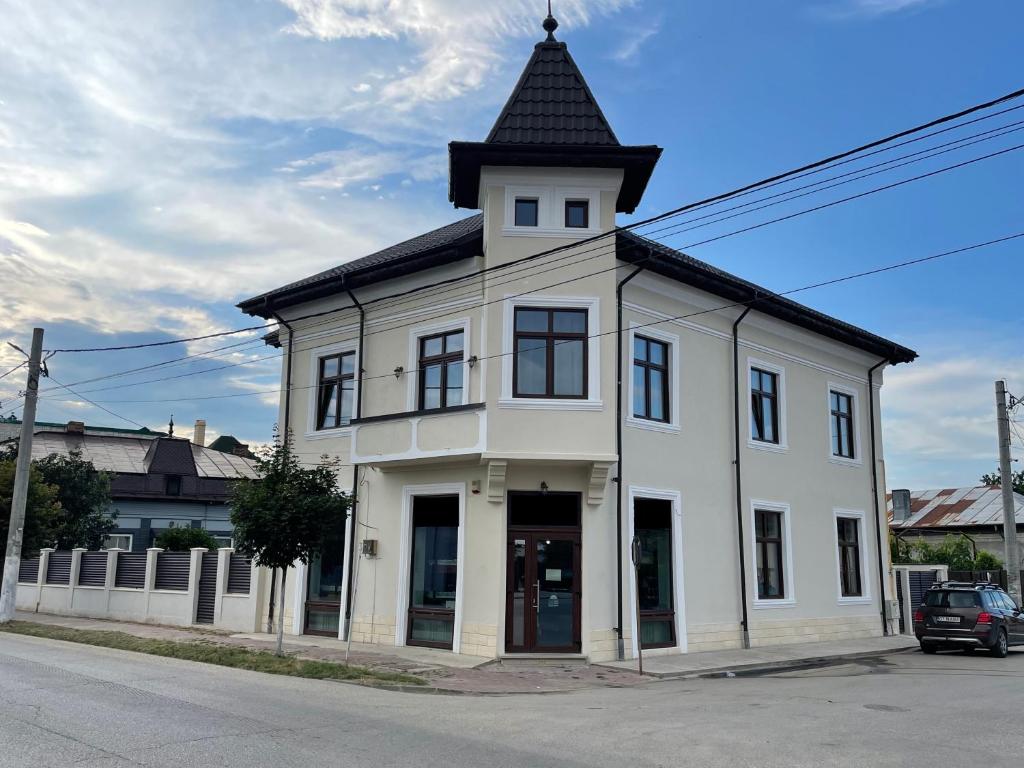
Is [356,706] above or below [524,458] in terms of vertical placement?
below

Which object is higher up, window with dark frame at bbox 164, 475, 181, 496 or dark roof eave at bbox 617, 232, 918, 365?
dark roof eave at bbox 617, 232, 918, 365

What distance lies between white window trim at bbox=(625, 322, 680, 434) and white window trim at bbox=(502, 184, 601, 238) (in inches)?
92.6

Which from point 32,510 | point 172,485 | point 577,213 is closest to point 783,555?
point 577,213

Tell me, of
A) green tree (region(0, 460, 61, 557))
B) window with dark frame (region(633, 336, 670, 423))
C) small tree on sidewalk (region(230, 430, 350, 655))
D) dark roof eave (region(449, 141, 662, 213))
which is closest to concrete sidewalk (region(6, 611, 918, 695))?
small tree on sidewalk (region(230, 430, 350, 655))

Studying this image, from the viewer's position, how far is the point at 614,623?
16406 mm

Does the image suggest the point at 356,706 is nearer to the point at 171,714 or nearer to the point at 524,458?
the point at 171,714

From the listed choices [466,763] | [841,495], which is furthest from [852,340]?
[466,763]

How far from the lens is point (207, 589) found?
21.3m

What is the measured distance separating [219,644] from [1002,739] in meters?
13.3

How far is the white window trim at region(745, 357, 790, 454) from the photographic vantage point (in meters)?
20.5

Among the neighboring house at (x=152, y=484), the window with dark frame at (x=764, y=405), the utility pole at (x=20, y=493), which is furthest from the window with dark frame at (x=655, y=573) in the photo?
the neighboring house at (x=152, y=484)

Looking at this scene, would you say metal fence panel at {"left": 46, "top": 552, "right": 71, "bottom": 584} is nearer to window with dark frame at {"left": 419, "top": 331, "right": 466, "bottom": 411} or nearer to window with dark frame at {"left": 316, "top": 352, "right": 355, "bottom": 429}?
window with dark frame at {"left": 316, "top": 352, "right": 355, "bottom": 429}

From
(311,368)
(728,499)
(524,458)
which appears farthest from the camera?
(311,368)

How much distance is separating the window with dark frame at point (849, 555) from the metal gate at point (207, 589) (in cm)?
1528
